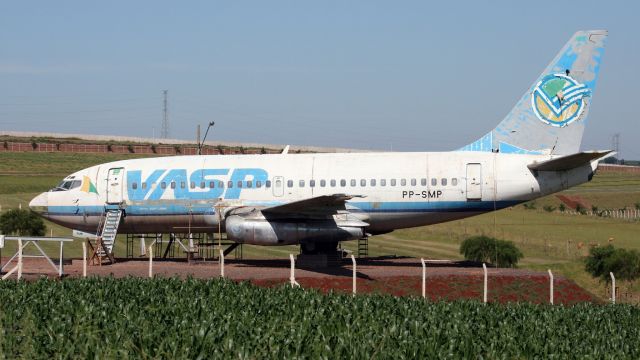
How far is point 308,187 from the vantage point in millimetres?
39406

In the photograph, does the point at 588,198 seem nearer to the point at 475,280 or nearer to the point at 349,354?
the point at 475,280

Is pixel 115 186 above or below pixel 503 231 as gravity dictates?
above

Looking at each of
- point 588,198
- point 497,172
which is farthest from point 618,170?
point 497,172

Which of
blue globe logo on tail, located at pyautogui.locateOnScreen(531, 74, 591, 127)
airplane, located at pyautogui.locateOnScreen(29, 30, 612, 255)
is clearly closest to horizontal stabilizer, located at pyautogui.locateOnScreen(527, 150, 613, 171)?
airplane, located at pyautogui.locateOnScreen(29, 30, 612, 255)

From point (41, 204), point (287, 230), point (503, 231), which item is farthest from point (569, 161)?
point (503, 231)

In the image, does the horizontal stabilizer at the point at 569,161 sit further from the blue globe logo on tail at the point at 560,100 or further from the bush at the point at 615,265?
the bush at the point at 615,265

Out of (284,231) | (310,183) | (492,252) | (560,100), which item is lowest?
(492,252)

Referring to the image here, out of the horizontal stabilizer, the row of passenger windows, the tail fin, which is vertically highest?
the tail fin

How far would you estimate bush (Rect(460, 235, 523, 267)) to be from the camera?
167ft

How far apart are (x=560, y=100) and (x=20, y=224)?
105ft

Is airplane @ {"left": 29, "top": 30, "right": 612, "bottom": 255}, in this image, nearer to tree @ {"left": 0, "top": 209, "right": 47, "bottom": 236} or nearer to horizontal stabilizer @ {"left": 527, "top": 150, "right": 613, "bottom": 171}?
horizontal stabilizer @ {"left": 527, "top": 150, "right": 613, "bottom": 171}

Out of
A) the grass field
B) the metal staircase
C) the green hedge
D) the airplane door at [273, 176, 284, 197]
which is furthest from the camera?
the grass field

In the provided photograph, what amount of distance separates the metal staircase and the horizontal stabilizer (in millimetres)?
16626

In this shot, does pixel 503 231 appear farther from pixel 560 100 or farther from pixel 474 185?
pixel 474 185
